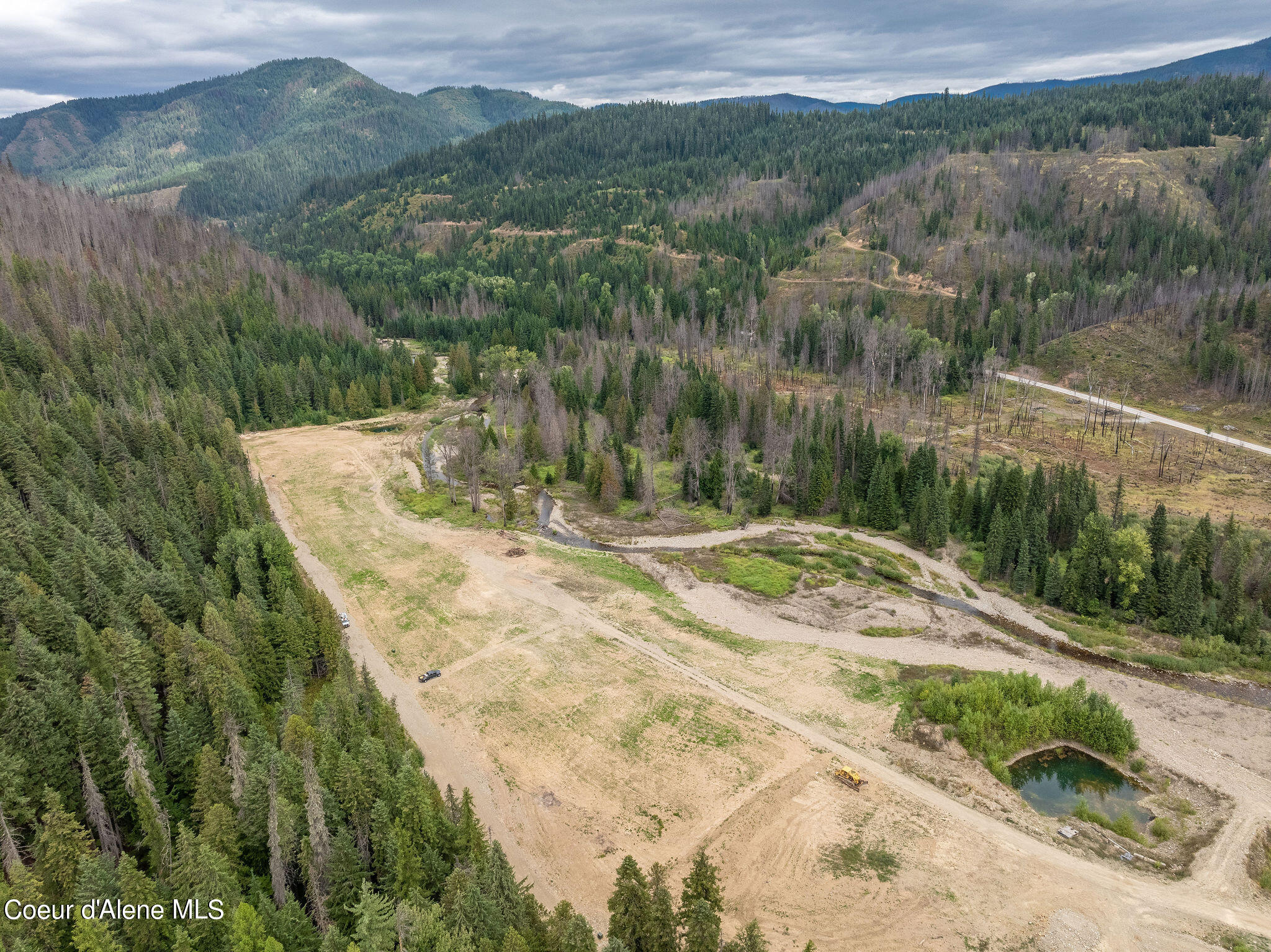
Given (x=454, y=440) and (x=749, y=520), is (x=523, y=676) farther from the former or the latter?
(x=454, y=440)

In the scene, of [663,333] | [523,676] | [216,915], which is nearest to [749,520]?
[523,676]

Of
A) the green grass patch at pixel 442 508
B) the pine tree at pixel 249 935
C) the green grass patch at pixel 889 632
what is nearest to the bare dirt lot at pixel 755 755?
the green grass patch at pixel 889 632

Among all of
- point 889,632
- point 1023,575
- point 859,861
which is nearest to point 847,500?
point 1023,575

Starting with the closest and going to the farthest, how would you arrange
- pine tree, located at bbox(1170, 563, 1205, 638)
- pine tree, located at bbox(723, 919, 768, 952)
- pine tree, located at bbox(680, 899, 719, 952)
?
pine tree, located at bbox(723, 919, 768, 952)
pine tree, located at bbox(680, 899, 719, 952)
pine tree, located at bbox(1170, 563, 1205, 638)

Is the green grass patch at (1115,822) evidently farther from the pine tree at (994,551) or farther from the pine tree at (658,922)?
the pine tree at (994,551)

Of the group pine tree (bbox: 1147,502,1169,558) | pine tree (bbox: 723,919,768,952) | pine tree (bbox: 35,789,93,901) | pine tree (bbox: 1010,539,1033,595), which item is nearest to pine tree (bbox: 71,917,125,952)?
pine tree (bbox: 35,789,93,901)

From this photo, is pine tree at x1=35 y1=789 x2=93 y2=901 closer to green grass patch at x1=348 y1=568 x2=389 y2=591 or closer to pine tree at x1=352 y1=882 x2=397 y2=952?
pine tree at x1=352 y1=882 x2=397 y2=952

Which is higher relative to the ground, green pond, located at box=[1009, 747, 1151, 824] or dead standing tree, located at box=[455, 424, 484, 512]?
dead standing tree, located at box=[455, 424, 484, 512]
